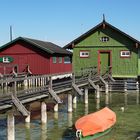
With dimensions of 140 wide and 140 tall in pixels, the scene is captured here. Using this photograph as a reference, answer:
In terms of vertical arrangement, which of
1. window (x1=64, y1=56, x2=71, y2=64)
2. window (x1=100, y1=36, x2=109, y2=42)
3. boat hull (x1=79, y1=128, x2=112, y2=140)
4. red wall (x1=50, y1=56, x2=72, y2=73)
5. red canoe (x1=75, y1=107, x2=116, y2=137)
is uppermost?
window (x1=100, y1=36, x2=109, y2=42)

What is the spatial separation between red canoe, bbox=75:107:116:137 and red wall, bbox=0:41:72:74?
21.3 metres

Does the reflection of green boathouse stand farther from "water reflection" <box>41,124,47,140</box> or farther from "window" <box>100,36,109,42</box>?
"water reflection" <box>41,124,47,140</box>

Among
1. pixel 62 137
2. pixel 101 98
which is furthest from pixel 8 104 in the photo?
pixel 101 98

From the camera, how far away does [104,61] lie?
42.8 meters

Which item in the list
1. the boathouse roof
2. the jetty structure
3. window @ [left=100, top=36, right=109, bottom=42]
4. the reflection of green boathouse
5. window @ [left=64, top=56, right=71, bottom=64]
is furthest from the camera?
window @ [left=64, top=56, right=71, bottom=64]

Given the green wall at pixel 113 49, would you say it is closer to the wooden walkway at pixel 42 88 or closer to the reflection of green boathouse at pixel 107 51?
the reflection of green boathouse at pixel 107 51

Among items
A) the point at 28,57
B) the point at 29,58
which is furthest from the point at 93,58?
the point at 28,57

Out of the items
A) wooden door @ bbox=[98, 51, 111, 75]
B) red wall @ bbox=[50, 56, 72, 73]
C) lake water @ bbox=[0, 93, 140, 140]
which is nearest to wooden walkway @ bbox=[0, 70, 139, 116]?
lake water @ bbox=[0, 93, 140, 140]

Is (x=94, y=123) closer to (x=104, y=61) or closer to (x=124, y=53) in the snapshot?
(x=124, y=53)

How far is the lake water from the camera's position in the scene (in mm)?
19844

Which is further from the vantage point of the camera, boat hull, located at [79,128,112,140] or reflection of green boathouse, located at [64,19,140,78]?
reflection of green boathouse, located at [64,19,140,78]

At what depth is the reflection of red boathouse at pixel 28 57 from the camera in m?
41.1

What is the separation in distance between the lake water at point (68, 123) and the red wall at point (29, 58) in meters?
8.67

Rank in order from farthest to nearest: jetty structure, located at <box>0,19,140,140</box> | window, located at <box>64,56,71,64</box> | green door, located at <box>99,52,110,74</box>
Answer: window, located at <box>64,56,71,64</box> → green door, located at <box>99,52,110,74</box> → jetty structure, located at <box>0,19,140,140</box>
